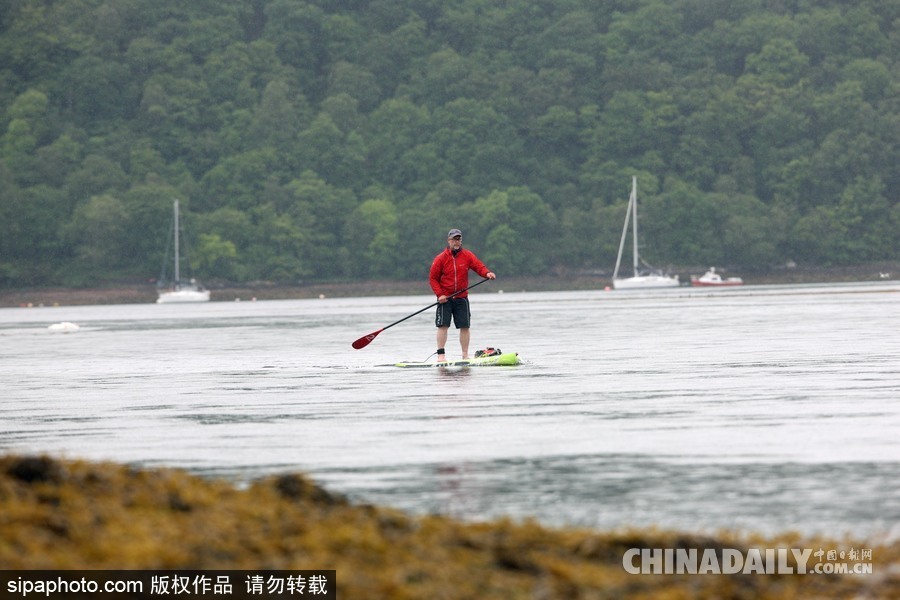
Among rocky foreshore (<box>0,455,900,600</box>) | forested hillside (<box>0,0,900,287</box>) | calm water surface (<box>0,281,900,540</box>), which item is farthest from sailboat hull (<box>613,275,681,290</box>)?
rocky foreshore (<box>0,455,900,600</box>)

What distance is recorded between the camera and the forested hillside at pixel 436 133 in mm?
128875

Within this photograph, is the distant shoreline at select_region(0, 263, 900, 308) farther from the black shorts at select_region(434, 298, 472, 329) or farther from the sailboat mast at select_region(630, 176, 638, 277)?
the black shorts at select_region(434, 298, 472, 329)

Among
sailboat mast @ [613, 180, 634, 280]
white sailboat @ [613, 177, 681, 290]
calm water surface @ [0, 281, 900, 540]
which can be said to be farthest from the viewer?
sailboat mast @ [613, 180, 634, 280]

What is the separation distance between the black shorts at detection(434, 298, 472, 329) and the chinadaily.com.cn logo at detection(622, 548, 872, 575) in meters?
16.3

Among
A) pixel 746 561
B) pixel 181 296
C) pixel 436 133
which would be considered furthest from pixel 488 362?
pixel 436 133

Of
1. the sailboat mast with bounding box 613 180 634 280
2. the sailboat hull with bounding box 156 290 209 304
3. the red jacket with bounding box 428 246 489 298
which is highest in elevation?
the sailboat mast with bounding box 613 180 634 280

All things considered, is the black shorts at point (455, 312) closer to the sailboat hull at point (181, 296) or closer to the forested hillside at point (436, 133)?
the sailboat hull at point (181, 296)

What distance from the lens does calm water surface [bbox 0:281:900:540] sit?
Answer: 33.4 feet

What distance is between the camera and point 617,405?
1677cm

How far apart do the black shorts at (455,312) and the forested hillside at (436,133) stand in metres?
102

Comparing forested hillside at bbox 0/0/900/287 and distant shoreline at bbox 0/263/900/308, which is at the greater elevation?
forested hillside at bbox 0/0/900/287

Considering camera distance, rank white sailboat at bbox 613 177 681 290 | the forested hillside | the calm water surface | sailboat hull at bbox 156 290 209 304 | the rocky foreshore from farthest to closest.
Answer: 1. the forested hillside
2. white sailboat at bbox 613 177 681 290
3. sailboat hull at bbox 156 290 209 304
4. the calm water surface
5. the rocky foreshore

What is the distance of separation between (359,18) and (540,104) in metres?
22.8

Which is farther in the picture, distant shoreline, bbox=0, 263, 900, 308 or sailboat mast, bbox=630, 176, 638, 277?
sailboat mast, bbox=630, 176, 638, 277
